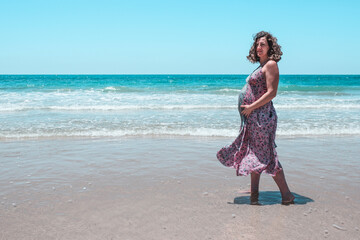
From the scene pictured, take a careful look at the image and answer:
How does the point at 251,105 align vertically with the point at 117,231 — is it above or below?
above

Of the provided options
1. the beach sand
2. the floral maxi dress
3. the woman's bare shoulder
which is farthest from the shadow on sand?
the woman's bare shoulder

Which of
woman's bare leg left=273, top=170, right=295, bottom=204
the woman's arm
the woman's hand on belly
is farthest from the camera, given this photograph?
woman's bare leg left=273, top=170, right=295, bottom=204

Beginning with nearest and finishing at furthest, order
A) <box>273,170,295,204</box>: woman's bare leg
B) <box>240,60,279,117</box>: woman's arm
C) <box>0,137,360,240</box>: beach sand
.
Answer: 1. <box>0,137,360,240</box>: beach sand
2. <box>240,60,279,117</box>: woman's arm
3. <box>273,170,295,204</box>: woman's bare leg

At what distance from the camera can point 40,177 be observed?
177 inches

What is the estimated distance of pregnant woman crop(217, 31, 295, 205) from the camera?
3.39 metres

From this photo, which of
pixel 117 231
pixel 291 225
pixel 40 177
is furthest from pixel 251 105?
pixel 40 177

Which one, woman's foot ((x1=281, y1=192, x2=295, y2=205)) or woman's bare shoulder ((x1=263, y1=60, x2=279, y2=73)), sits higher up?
woman's bare shoulder ((x1=263, y1=60, x2=279, y2=73))

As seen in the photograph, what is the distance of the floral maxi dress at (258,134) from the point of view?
3451mm

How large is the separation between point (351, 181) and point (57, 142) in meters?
5.45

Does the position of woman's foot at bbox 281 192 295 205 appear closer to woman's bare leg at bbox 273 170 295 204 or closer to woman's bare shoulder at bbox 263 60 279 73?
woman's bare leg at bbox 273 170 295 204

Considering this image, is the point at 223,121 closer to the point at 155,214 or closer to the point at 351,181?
the point at 351,181

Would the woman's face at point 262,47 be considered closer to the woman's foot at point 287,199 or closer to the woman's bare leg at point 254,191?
Answer: the woman's bare leg at point 254,191

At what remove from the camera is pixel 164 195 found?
3828 millimetres

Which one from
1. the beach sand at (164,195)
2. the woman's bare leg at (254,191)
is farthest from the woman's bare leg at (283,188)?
the woman's bare leg at (254,191)
